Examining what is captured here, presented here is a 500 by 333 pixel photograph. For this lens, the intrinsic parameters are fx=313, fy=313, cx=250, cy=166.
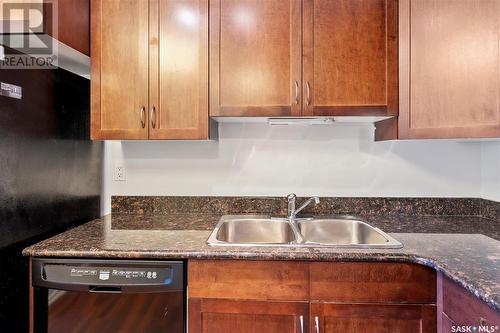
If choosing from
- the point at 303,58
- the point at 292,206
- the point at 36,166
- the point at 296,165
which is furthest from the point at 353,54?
the point at 36,166

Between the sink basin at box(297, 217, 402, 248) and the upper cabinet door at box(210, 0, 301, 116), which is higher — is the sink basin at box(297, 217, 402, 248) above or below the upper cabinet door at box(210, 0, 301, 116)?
below

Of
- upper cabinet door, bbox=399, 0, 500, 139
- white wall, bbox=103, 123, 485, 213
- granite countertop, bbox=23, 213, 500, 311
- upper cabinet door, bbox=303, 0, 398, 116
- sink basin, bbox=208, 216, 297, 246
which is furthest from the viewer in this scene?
white wall, bbox=103, 123, 485, 213

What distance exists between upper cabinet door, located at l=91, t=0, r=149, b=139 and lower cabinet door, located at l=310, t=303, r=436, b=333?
1165mm

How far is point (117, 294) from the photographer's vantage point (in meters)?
1.21

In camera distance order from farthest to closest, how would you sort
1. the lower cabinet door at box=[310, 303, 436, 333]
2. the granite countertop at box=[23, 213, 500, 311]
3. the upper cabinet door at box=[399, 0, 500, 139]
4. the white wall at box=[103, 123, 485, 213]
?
the white wall at box=[103, 123, 485, 213] < the upper cabinet door at box=[399, 0, 500, 139] < the lower cabinet door at box=[310, 303, 436, 333] < the granite countertop at box=[23, 213, 500, 311]

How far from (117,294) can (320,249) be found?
807 mm

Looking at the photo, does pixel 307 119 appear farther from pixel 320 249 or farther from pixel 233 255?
pixel 233 255

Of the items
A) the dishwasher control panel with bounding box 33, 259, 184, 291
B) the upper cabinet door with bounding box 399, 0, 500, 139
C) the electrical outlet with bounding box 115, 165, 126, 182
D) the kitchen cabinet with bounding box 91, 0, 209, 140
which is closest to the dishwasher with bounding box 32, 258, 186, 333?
the dishwasher control panel with bounding box 33, 259, 184, 291

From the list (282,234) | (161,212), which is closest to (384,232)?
(282,234)

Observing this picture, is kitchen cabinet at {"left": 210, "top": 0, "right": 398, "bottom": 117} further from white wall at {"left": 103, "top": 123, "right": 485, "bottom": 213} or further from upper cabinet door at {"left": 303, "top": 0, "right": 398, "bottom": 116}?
white wall at {"left": 103, "top": 123, "right": 485, "bottom": 213}

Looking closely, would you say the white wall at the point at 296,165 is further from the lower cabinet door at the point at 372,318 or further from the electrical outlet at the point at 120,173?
the lower cabinet door at the point at 372,318

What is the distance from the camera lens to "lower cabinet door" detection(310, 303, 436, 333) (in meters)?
1.18

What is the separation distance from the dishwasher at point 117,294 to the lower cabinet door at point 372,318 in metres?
0.54

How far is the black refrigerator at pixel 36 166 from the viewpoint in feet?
4.00
